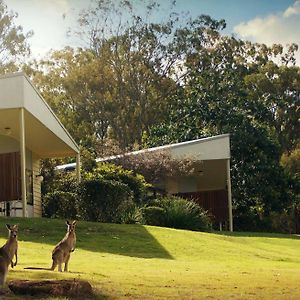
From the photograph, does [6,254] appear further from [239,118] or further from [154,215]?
[239,118]

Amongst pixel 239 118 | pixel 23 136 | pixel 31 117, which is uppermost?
pixel 239 118

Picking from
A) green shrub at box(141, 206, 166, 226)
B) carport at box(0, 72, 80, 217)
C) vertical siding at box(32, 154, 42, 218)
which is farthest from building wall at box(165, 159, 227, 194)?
green shrub at box(141, 206, 166, 226)

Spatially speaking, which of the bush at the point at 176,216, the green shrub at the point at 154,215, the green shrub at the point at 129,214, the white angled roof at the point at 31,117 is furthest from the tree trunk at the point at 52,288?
the bush at the point at 176,216

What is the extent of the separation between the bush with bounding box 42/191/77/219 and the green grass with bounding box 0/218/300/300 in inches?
232

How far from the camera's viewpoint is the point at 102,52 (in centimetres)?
5312

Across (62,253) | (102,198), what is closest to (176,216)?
(102,198)

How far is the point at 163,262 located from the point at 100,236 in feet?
15.4

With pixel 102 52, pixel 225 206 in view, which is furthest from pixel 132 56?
pixel 225 206

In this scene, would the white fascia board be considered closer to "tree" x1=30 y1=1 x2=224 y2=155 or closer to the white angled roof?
the white angled roof

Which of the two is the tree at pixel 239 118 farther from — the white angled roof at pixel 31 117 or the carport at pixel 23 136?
the white angled roof at pixel 31 117

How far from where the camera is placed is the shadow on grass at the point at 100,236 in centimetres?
1838

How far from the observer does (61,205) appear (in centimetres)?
2881

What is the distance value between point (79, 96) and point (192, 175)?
57.5 feet

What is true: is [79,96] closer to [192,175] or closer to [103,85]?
[103,85]
